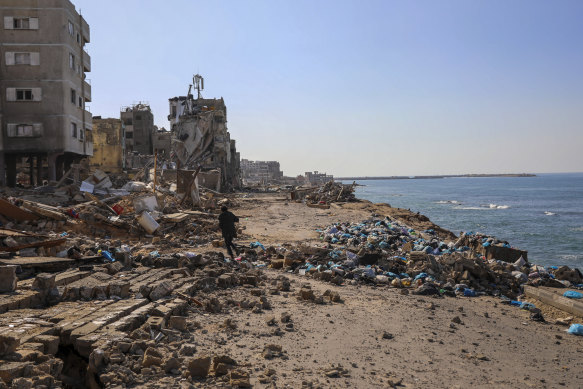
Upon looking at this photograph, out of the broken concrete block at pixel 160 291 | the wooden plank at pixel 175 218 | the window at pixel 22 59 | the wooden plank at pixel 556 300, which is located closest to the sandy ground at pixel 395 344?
the wooden plank at pixel 556 300

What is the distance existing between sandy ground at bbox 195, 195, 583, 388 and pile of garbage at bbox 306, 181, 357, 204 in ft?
83.9

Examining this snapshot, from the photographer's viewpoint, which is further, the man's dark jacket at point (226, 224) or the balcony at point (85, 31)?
the balcony at point (85, 31)

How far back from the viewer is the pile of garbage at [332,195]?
Result: 34375 mm

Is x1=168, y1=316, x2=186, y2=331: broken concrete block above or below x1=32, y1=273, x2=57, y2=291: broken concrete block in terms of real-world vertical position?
below

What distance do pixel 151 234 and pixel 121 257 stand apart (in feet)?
15.1

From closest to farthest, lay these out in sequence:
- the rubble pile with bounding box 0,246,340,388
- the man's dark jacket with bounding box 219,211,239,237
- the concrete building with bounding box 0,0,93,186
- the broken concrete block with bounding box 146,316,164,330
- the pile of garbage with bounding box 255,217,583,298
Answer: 1. the rubble pile with bounding box 0,246,340,388
2. the broken concrete block with bounding box 146,316,164,330
3. the pile of garbage with bounding box 255,217,583,298
4. the man's dark jacket with bounding box 219,211,239,237
5. the concrete building with bounding box 0,0,93,186

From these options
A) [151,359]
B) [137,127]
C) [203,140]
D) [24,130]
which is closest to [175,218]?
[151,359]

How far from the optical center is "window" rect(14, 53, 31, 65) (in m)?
25.1

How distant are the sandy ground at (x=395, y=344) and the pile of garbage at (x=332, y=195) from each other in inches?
1007

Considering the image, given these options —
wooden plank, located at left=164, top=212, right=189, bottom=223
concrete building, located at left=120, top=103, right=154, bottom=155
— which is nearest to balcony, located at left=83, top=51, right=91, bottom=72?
wooden plank, located at left=164, top=212, right=189, bottom=223

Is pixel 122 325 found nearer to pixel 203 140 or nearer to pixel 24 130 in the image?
pixel 24 130

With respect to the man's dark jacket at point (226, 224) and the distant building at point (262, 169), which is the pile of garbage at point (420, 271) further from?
the distant building at point (262, 169)

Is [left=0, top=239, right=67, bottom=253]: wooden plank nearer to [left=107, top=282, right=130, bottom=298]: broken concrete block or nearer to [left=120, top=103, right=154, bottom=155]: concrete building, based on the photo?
[left=107, top=282, right=130, bottom=298]: broken concrete block

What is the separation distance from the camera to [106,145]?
4728 cm
